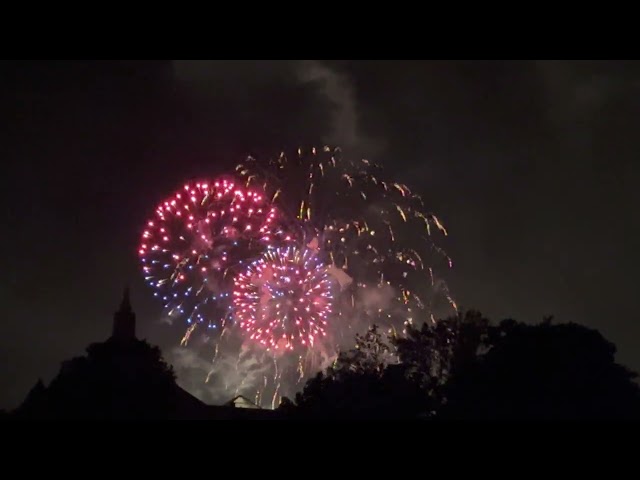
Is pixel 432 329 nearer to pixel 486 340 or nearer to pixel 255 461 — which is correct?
pixel 486 340

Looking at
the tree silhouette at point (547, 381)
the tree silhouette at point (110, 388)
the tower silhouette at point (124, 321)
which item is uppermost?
the tower silhouette at point (124, 321)

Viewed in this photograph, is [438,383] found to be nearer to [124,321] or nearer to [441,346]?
[441,346]

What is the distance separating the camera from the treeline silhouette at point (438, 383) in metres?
23.8

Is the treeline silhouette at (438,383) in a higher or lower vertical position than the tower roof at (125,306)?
lower

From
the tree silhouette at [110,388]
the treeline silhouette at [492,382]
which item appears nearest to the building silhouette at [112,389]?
the tree silhouette at [110,388]

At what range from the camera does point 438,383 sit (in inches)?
1167

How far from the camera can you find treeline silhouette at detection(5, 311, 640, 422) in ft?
78.2

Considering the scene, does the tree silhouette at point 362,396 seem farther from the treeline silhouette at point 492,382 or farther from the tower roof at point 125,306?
the tower roof at point 125,306

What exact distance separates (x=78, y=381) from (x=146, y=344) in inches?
170

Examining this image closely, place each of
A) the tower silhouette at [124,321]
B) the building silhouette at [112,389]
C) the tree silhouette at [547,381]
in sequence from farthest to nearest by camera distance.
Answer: the tower silhouette at [124,321] → the building silhouette at [112,389] → the tree silhouette at [547,381]

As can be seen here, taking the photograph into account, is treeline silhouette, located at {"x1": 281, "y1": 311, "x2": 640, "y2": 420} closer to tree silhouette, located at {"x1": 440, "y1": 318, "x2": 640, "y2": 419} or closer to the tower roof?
tree silhouette, located at {"x1": 440, "y1": 318, "x2": 640, "y2": 419}

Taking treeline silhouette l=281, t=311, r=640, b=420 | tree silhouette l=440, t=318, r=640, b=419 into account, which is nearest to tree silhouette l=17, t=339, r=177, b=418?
treeline silhouette l=281, t=311, r=640, b=420

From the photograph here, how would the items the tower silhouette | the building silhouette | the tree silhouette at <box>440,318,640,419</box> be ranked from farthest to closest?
the tower silhouette
the building silhouette
the tree silhouette at <box>440,318,640,419</box>

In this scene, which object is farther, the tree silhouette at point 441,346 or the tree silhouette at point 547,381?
the tree silhouette at point 441,346
